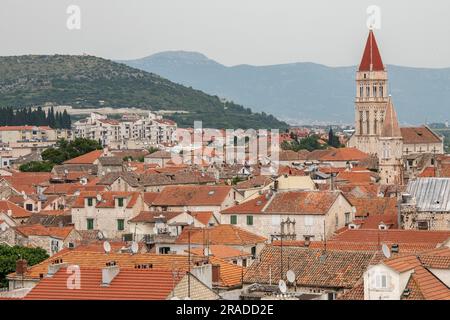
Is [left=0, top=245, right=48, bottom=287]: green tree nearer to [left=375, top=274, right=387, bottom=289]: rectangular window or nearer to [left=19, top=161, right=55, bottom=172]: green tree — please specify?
[left=375, top=274, right=387, bottom=289]: rectangular window

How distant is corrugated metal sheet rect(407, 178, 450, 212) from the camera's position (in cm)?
4188

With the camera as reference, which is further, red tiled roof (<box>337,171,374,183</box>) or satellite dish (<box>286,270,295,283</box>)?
red tiled roof (<box>337,171,374,183</box>)

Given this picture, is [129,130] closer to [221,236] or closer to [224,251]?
[221,236]

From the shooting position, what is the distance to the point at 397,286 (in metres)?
20.3

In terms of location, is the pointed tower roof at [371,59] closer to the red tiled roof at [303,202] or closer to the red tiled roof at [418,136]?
the red tiled roof at [418,136]

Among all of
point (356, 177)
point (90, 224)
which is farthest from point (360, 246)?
point (356, 177)

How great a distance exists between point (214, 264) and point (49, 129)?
127628 mm

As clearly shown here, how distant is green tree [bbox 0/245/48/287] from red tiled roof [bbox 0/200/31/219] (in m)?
14.7

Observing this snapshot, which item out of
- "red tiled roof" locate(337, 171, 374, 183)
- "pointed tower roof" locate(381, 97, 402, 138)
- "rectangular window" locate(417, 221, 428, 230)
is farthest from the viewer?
"pointed tower roof" locate(381, 97, 402, 138)

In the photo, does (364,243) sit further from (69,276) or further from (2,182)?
(2,182)

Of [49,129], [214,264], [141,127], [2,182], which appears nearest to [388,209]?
[214,264]

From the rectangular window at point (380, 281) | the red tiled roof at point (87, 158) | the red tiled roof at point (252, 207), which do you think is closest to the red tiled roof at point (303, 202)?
the red tiled roof at point (252, 207)

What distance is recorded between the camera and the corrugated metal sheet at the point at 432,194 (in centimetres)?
4188

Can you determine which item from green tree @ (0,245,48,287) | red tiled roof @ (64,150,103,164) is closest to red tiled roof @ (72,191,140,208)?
green tree @ (0,245,48,287)
